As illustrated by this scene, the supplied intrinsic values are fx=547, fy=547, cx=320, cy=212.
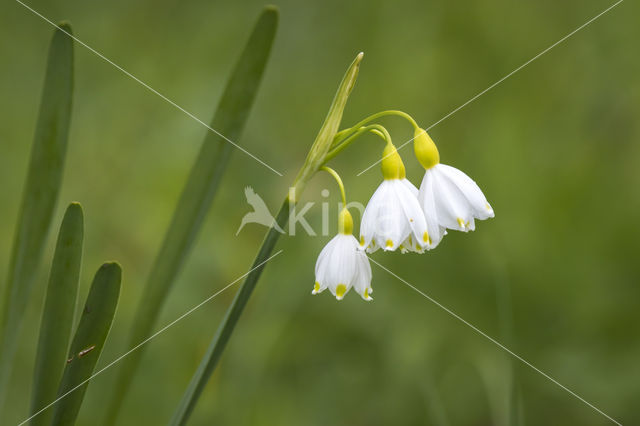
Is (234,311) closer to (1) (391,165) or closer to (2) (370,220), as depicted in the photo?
(2) (370,220)

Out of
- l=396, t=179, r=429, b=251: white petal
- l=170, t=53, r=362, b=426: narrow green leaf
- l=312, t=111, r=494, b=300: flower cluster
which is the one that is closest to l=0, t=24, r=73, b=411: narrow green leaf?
l=170, t=53, r=362, b=426: narrow green leaf

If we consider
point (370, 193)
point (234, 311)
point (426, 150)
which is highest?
point (370, 193)

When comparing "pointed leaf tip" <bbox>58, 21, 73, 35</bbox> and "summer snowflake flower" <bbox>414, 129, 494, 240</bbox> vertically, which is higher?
"summer snowflake flower" <bbox>414, 129, 494, 240</bbox>

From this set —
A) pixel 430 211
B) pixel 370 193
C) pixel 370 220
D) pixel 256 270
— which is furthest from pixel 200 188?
pixel 370 193

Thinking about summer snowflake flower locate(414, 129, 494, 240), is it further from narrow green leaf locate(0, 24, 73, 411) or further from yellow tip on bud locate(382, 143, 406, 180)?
narrow green leaf locate(0, 24, 73, 411)

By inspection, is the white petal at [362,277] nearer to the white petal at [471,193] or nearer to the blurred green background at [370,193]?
the white petal at [471,193]

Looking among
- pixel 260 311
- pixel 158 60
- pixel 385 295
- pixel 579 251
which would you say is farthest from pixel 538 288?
pixel 158 60

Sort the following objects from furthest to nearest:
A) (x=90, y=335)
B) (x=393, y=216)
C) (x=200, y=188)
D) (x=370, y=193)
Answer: (x=370, y=193), (x=200, y=188), (x=393, y=216), (x=90, y=335)
